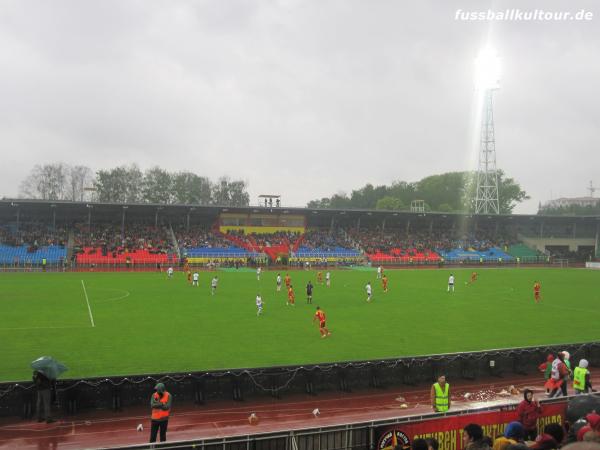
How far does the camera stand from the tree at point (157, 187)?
113m

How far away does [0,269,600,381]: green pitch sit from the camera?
18.4 meters

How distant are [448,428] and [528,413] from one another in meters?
1.55

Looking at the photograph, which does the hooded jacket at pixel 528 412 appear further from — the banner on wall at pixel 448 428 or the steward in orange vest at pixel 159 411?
the steward in orange vest at pixel 159 411

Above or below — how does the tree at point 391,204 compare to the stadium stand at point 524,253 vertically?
above

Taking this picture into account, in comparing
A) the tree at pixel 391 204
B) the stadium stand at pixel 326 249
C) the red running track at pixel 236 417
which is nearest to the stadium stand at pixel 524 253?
the stadium stand at pixel 326 249

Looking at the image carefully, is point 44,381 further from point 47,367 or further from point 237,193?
point 237,193

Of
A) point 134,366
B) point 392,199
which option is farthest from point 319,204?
point 134,366

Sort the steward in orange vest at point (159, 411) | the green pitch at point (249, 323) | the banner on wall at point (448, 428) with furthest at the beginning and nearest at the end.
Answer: the green pitch at point (249, 323) < the steward in orange vest at point (159, 411) < the banner on wall at point (448, 428)

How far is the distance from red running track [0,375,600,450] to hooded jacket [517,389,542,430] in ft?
13.8

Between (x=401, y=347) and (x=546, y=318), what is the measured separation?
11.8 metres

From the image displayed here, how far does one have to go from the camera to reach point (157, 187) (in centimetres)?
11381

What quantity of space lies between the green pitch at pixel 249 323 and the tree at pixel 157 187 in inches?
2807

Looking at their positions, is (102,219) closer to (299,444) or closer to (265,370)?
(265,370)

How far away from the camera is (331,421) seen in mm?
13414
